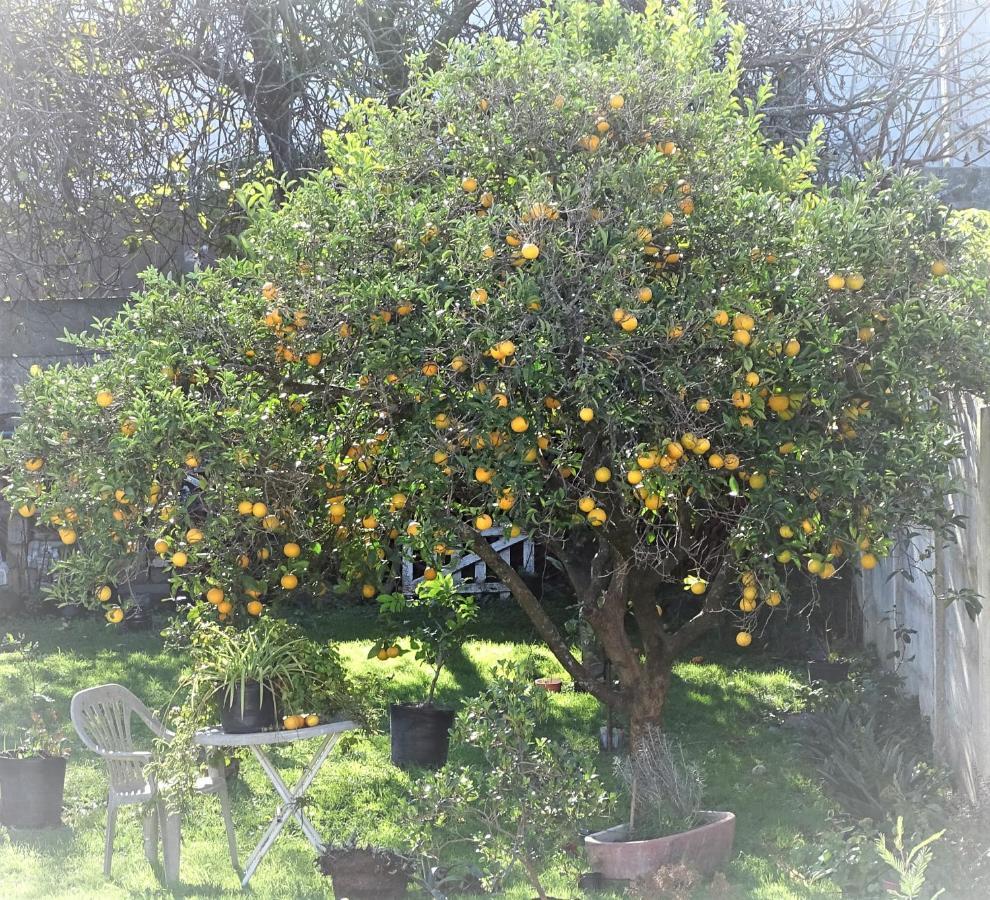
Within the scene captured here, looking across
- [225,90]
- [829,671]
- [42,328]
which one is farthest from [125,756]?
[42,328]

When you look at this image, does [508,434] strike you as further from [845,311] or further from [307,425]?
[845,311]

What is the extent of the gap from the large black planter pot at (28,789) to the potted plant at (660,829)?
2549mm

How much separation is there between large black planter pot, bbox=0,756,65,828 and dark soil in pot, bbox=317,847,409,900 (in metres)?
1.94

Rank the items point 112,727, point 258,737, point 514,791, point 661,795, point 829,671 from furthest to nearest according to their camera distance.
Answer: point 829,671, point 112,727, point 661,795, point 258,737, point 514,791

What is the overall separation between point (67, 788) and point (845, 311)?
180 inches

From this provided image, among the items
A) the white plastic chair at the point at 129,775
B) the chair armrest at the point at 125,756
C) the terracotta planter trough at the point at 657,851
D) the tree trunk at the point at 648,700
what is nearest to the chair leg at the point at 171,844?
the white plastic chair at the point at 129,775

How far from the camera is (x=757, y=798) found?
5.64 m

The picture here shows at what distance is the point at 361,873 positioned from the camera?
3.99 meters

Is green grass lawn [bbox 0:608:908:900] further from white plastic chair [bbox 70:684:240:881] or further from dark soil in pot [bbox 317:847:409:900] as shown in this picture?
dark soil in pot [bbox 317:847:409:900]

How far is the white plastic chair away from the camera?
4676mm

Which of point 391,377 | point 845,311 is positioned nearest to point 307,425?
point 391,377

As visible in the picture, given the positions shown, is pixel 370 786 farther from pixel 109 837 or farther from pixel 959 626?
pixel 959 626

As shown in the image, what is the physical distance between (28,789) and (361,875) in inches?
84.2

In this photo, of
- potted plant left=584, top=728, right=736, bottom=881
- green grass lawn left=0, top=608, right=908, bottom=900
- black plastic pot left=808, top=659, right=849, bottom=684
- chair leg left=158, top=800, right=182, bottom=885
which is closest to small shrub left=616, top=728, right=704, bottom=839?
potted plant left=584, top=728, right=736, bottom=881
